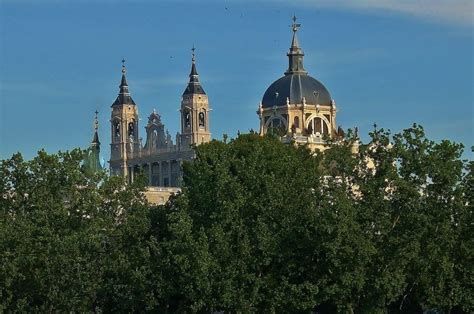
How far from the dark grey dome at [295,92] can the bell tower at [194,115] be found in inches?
236

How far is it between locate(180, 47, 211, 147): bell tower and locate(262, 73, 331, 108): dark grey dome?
6000 mm

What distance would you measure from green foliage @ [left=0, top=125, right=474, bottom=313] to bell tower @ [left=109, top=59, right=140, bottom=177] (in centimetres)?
9835

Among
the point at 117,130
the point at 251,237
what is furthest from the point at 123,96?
the point at 251,237

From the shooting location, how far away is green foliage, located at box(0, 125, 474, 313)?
83.7 m

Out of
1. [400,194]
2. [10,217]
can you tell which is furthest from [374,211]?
[10,217]

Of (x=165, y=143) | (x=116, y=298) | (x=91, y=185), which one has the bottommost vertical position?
(x=116, y=298)

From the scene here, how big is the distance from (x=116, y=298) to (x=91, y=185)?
646 cm

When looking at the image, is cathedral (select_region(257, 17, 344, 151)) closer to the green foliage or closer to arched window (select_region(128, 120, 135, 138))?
arched window (select_region(128, 120, 135, 138))

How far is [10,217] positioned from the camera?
89.1 meters

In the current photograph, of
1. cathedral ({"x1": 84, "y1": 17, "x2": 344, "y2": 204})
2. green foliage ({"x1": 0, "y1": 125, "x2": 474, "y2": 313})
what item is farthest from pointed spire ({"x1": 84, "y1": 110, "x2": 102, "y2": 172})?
green foliage ({"x1": 0, "y1": 125, "x2": 474, "y2": 313})

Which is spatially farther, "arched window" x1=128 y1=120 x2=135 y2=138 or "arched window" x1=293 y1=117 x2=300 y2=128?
"arched window" x1=128 y1=120 x2=135 y2=138

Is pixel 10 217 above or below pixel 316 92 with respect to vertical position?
below

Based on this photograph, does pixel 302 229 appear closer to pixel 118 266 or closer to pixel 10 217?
pixel 118 266

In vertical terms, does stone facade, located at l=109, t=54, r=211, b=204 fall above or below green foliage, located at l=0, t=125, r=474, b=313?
above
